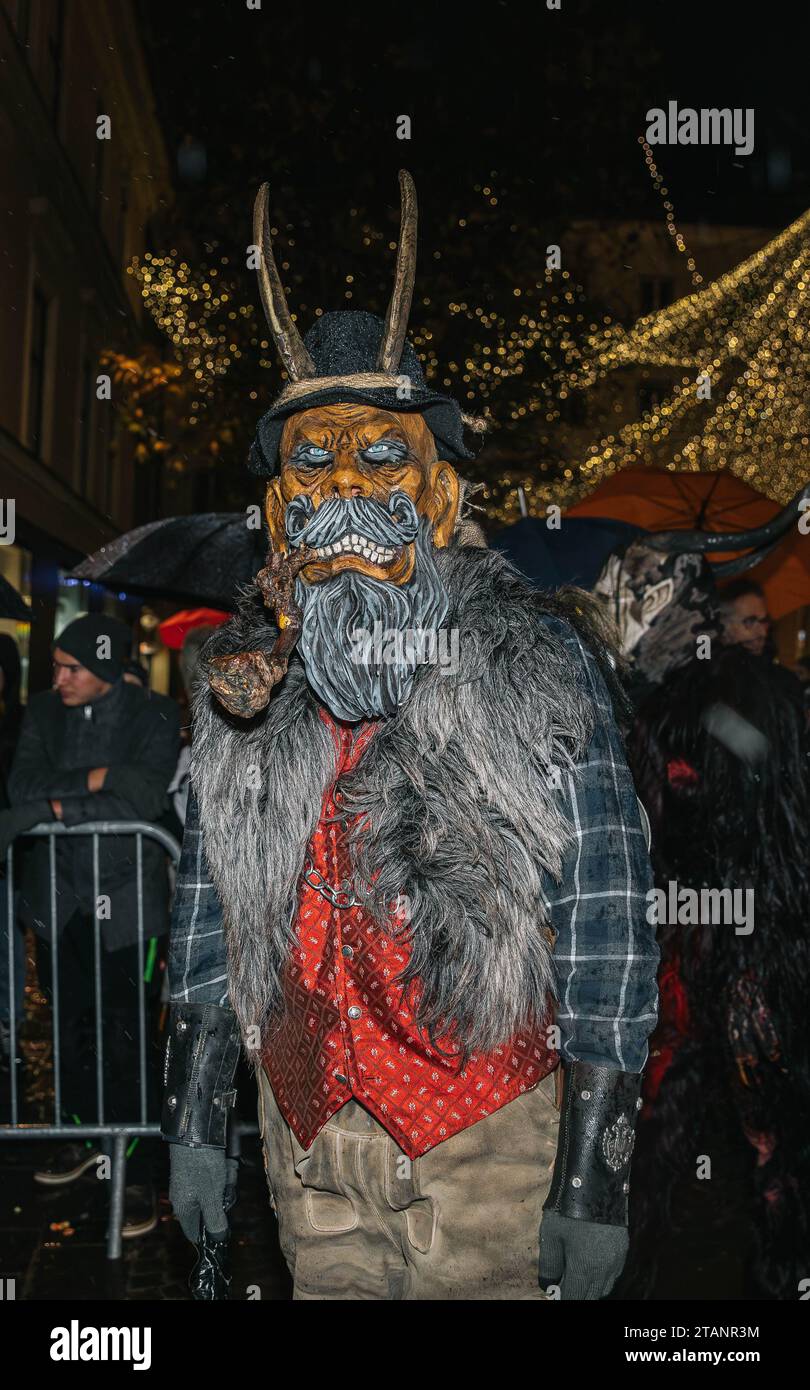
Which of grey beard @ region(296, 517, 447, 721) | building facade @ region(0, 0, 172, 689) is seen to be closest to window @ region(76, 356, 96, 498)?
building facade @ region(0, 0, 172, 689)

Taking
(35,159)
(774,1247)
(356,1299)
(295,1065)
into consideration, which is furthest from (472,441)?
(35,159)

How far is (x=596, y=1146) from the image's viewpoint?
1956 millimetres

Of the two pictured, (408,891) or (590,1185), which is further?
(408,891)

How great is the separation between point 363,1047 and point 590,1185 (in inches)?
17.6

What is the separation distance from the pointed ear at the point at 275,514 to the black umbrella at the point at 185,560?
11.0 ft

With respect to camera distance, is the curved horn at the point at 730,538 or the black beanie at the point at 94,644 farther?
the black beanie at the point at 94,644

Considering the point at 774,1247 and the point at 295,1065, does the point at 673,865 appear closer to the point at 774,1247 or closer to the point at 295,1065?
the point at 774,1247

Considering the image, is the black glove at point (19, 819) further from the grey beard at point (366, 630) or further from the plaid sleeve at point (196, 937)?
the grey beard at point (366, 630)

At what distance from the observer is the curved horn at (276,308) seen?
7.38 ft

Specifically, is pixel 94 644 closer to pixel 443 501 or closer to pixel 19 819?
pixel 19 819

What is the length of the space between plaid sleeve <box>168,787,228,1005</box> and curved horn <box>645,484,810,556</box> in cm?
243
